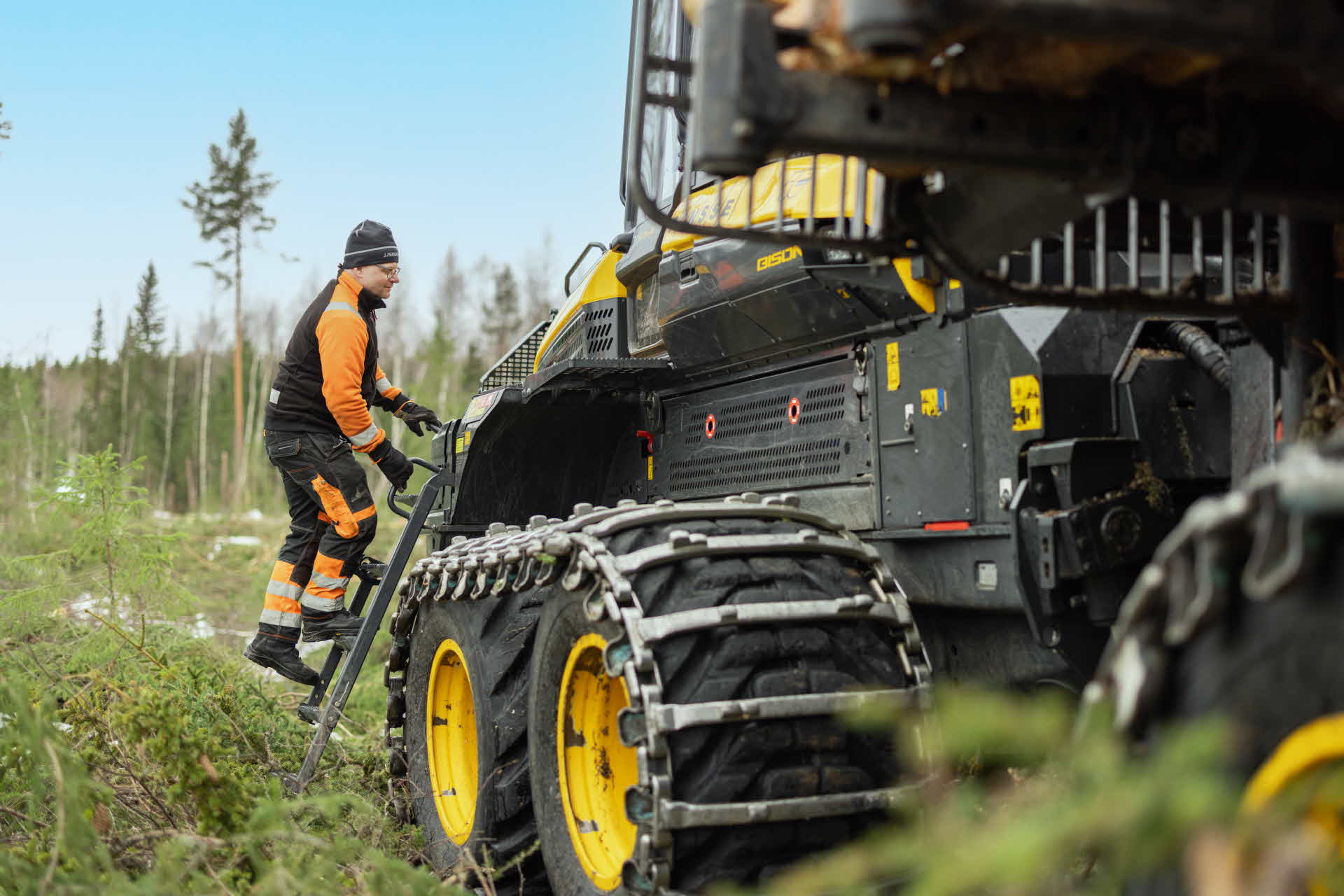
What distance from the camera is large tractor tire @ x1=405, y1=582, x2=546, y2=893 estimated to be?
4.18 m

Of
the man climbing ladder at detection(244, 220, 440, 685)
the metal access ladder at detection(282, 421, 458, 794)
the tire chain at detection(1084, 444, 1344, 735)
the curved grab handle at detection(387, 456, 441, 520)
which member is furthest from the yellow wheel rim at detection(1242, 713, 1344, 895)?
the man climbing ladder at detection(244, 220, 440, 685)

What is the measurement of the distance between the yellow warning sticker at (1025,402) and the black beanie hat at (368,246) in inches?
164

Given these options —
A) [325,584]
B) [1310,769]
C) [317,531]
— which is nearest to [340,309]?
[317,531]

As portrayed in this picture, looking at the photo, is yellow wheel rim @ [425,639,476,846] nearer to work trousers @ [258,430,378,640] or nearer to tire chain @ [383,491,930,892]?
tire chain @ [383,491,930,892]

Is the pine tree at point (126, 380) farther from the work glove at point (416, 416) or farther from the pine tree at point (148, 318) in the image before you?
the work glove at point (416, 416)

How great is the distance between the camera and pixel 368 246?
6605mm

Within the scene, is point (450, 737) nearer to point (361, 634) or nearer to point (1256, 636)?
point (361, 634)

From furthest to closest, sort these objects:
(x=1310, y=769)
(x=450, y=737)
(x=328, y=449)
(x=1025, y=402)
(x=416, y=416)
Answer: (x=416, y=416), (x=328, y=449), (x=450, y=737), (x=1025, y=402), (x=1310, y=769)

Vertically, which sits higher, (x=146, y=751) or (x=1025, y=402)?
(x=1025, y=402)

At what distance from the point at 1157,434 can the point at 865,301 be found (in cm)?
94

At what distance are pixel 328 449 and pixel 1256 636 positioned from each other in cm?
543

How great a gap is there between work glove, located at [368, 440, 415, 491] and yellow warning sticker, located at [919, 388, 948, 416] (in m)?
3.36

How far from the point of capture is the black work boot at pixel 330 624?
6.27 meters

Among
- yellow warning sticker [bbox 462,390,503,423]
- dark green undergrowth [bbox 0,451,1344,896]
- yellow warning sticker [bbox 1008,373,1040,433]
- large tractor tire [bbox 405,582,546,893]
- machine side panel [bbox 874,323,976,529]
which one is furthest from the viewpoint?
yellow warning sticker [bbox 462,390,503,423]
